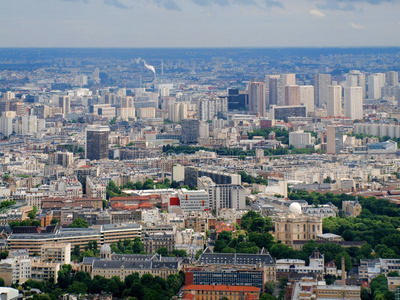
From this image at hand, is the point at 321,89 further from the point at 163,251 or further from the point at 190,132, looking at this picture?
the point at 163,251

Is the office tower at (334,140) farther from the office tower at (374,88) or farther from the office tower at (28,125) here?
the office tower at (374,88)

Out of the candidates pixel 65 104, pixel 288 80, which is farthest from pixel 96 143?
pixel 288 80

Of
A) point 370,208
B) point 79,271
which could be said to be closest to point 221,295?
point 79,271

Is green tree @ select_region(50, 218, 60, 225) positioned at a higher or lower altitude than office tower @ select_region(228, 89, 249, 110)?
lower

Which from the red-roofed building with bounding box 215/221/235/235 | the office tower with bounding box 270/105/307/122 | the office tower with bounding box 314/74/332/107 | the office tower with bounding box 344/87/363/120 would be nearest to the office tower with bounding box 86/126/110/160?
the red-roofed building with bounding box 215/221/235/235

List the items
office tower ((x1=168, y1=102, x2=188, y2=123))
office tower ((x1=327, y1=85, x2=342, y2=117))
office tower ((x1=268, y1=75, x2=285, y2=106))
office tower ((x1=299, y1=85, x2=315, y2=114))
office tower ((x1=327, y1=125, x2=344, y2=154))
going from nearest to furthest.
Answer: office tower ((x1=327, y1=125, x2=344, y2=154)) → office tower ((x1=168, y1=102, x2=188, y2=123)) → office tower ((x1=327, y1=85, x2=342, y2=117)) → office tower ((x1=299, y1=85, x2=315, y2=114)) → office tower ((x1=268, y1=75, x2=285, y2=106))

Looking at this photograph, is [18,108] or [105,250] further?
[18,108]

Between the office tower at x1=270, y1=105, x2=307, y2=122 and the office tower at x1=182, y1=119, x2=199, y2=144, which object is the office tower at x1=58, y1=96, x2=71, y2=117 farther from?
the office tower at x1=182, y1=119, x2=199, y2=144

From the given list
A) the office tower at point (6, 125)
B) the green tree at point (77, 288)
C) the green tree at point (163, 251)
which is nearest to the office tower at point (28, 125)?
the office tower at point (6, 125)
